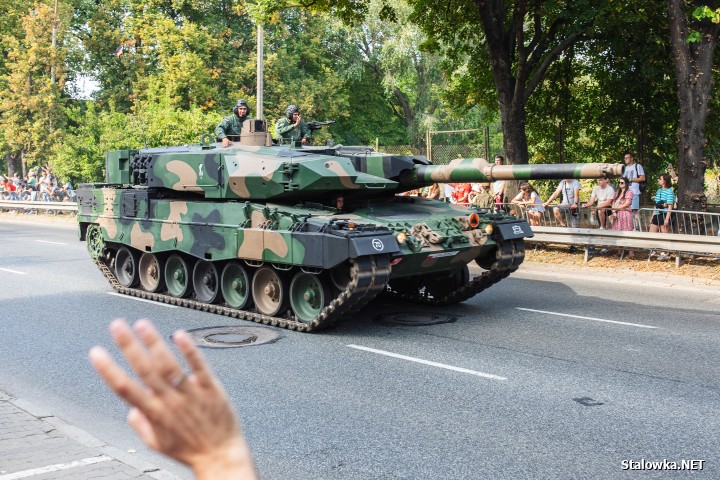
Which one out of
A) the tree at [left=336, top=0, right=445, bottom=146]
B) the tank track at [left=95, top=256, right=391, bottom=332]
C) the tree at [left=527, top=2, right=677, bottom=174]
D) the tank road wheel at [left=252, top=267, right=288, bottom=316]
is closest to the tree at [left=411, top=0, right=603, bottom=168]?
the tree at [left=527, top=2, right=677, bottom=174]

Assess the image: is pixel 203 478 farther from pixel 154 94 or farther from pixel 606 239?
pixel 154 94

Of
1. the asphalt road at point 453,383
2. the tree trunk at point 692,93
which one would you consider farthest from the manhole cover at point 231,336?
the tree trunk at point 692,93

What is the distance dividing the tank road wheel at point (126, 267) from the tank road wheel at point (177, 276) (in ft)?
3.21

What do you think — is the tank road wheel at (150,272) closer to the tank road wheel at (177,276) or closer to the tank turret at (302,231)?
the tank turret at (302,231)

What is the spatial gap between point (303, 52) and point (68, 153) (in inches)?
621

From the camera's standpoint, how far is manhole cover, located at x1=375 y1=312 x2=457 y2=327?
35.9ft

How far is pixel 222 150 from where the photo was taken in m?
12.4

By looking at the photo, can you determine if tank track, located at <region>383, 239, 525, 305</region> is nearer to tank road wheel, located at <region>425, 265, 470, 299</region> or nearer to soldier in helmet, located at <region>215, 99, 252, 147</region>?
tank road wheel, located at <region>425, 265, 470, 299</region>

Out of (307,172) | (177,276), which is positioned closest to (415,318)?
(307,172)

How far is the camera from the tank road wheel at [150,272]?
528 inches

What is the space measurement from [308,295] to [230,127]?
152 inches

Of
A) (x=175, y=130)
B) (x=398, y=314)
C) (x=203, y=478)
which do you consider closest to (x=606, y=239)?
(x=398, y=314)

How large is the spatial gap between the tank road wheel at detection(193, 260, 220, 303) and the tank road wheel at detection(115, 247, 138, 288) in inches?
71.6

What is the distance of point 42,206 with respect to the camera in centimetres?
3244
